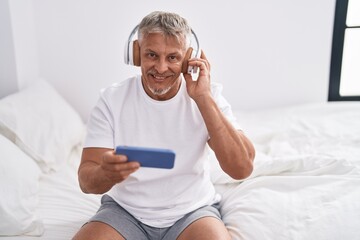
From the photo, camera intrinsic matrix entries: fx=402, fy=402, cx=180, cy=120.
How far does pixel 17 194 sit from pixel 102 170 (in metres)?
0.49

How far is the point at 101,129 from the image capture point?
1.24 meters

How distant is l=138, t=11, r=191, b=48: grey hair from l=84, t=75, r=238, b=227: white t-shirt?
0.62 feet

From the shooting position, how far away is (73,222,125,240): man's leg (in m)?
1.15

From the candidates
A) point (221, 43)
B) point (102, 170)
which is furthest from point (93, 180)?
point (221, 43)

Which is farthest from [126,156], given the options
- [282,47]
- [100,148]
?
[282,47]

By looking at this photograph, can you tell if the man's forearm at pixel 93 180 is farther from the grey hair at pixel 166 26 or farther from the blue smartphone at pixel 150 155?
the grey hair at pixel 166 26

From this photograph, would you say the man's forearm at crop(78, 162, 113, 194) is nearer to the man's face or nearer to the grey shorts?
the grey shorts

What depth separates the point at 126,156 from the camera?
94 centimetres

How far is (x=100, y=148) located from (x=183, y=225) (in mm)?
345

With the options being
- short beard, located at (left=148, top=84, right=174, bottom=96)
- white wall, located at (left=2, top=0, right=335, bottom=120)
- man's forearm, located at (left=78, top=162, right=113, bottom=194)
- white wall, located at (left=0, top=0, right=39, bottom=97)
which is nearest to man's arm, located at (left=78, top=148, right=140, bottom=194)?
man's forearm, located at (left=78, top=162, right=113, bottom=194)

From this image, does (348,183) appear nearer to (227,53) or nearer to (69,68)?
(227,53)

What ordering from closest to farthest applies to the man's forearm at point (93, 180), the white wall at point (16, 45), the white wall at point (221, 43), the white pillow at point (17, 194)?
the man's forearm at point (93, 180), the white pillow at point (17, 194), the white wall at point (16, 45), the white wall at point (221, 43)

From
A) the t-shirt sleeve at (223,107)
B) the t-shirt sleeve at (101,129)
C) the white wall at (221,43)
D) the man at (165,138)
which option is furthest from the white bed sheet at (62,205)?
the white wall at (221,43)

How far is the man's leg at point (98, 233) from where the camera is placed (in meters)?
1.15
